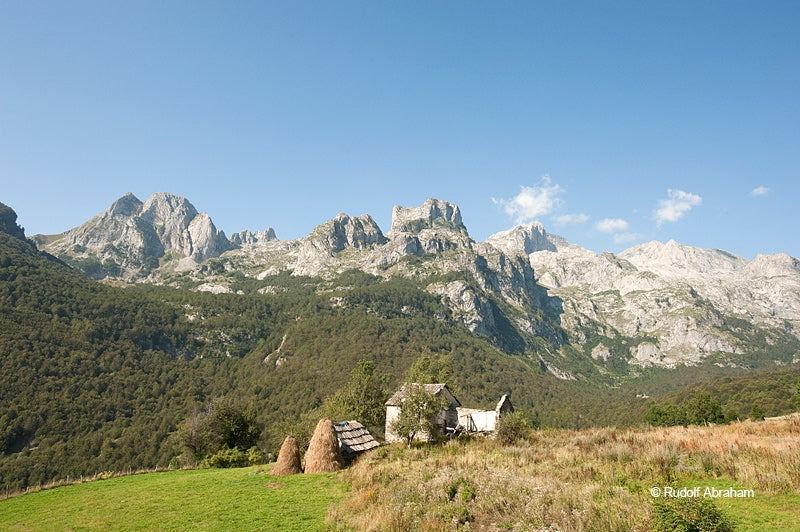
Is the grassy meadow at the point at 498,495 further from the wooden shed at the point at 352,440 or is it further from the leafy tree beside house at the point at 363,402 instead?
the leafy tree beside house at the point at 363,402

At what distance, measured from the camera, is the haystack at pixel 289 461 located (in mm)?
30267

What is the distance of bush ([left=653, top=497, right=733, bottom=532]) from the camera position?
33.7ft

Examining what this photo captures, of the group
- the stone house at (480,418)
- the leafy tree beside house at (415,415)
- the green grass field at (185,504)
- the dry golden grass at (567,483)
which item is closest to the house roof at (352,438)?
the leafy tree beside house at (415,415)

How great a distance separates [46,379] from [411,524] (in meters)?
200

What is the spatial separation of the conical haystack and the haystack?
2.93 ft

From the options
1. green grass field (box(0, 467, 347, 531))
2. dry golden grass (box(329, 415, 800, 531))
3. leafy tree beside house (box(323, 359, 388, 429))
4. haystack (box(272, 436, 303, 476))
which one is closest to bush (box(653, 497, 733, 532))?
dry golden grass (box(329, 415, 800, 531))

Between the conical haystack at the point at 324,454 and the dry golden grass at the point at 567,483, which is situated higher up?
the dry golden grass at the point at 567,483

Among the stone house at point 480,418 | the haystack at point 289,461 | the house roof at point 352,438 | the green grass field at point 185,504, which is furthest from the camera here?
the stone house at point 480,418

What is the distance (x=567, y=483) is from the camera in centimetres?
1717

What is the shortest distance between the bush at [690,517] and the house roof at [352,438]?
84.9ft

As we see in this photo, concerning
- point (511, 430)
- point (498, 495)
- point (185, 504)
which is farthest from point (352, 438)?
point (498, 495)

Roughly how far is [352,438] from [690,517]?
28651mm

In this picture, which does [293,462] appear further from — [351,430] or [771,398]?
[771,398]

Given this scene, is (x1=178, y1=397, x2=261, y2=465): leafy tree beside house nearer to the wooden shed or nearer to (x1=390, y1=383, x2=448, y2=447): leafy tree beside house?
the wooden shed
